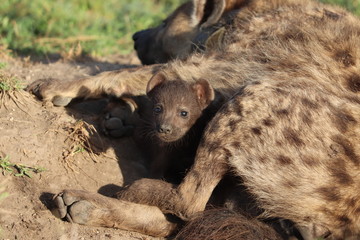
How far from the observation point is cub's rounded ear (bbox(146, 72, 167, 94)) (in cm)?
473

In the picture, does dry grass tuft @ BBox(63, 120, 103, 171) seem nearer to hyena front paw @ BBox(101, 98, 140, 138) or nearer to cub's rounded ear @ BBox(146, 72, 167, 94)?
hyena front paw @ BBox(101, 98, 140, 138)

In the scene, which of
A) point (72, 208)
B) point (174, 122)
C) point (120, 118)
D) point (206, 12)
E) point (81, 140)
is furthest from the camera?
point (206, 12)

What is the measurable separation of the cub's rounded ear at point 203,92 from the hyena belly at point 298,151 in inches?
15.3

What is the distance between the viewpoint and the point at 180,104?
4.60m

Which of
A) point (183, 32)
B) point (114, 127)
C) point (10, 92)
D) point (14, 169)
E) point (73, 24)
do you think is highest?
point (183, 32)

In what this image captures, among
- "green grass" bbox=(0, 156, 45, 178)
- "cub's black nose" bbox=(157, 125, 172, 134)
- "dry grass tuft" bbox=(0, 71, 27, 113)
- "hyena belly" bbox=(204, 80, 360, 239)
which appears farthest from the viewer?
"dry grass tuft" bbox=(0, 71, 27, 113)

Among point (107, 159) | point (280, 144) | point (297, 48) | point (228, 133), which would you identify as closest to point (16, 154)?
point (107, 159)

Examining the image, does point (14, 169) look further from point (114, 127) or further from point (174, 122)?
point (174, 122)

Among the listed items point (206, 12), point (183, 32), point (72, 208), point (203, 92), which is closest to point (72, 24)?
point (183, 32)

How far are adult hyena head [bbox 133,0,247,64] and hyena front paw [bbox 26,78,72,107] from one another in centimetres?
99

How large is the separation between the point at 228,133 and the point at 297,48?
926mm

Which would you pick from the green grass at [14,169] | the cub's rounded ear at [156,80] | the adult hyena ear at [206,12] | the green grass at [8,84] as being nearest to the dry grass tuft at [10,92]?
the green grass at [8,84]

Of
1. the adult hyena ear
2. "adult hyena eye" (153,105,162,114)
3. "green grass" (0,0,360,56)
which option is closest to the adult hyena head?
the adult hyena ear

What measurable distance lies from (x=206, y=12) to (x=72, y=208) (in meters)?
2.32
